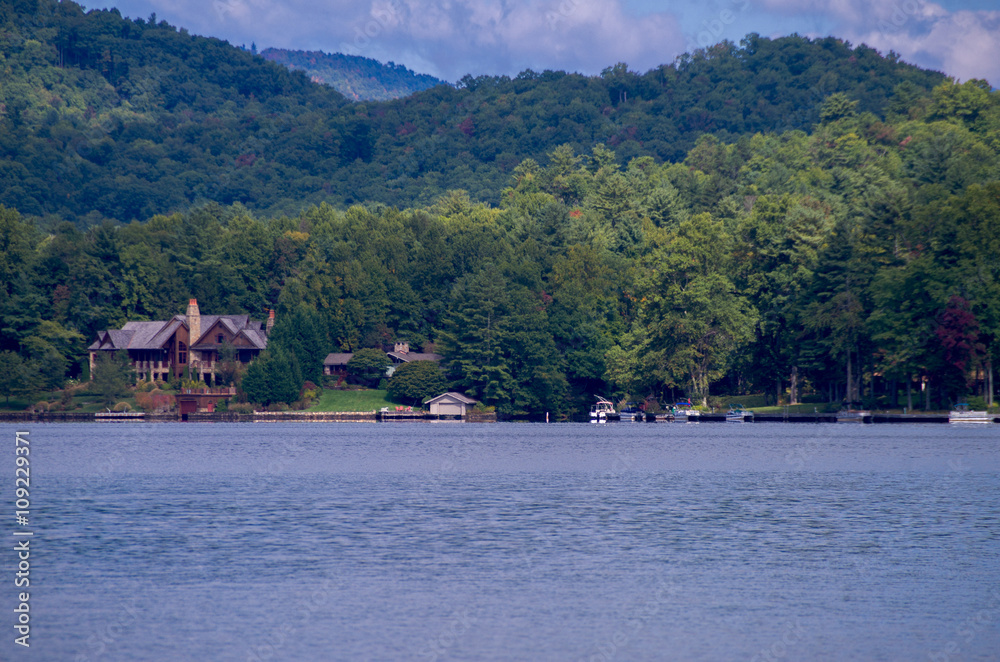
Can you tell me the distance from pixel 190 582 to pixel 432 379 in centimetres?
8888

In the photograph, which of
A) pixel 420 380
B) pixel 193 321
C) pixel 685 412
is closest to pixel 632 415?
pixel 685 412

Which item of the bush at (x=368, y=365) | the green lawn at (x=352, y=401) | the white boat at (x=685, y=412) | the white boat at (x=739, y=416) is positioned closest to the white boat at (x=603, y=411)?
the white boat at (x=685, y=412)

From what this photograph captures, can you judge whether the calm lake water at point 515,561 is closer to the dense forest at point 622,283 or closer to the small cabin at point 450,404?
the dense forest at point 622,283

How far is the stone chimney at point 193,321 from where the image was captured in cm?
12750

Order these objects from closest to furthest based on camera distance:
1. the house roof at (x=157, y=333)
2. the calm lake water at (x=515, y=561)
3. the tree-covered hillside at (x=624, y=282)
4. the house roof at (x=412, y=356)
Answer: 1. the calm lake water at (x=515, y=561)
2. the tree-covered hillside at (x=624, y=282)
3. the house roof at (x=157, y=333)
4. the house roof at (x=412, y=356)

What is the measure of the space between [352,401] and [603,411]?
27.4m

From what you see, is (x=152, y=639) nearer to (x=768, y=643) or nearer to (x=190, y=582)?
(x=190, y=582)

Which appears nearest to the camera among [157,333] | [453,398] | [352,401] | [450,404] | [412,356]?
[453,398]

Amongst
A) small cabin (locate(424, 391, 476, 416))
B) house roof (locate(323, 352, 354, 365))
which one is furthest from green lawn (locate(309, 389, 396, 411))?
small cabin (locate(424, 391, 476, 416))

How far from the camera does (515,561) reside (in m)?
28.5

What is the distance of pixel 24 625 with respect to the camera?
71.3 ft

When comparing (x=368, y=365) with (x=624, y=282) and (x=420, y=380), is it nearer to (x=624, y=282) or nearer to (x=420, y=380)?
(x=420, y=380)

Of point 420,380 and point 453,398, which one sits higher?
point 420,380

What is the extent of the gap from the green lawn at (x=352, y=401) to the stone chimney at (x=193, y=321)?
55.5 ft
